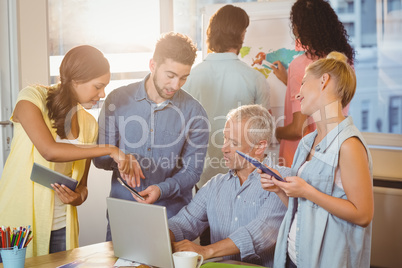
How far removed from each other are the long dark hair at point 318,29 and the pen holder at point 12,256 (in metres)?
1.85

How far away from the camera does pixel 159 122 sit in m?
2.67

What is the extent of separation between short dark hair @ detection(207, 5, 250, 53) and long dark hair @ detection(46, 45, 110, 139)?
2.62ft

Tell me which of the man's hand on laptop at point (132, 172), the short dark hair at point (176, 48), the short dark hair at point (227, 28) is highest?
the short dark hair at point (227, 28)

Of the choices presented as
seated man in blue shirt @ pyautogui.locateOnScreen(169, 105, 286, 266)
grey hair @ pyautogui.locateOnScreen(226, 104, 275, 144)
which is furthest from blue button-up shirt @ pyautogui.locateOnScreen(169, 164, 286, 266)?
grey hair @ pyautogui.locateOnScreen(226, 104, 275, 144)

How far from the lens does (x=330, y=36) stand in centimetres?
284

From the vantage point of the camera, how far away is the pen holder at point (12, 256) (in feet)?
5.53

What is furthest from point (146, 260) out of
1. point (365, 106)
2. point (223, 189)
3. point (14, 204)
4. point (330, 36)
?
point (365, 106)

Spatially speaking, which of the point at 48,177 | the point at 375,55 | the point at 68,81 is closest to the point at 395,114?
the point at 375,55

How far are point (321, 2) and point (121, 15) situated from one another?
1279mm

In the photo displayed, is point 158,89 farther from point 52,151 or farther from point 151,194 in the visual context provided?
point 52,151

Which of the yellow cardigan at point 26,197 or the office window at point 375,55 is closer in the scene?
the yellow cardigan at point 26,197

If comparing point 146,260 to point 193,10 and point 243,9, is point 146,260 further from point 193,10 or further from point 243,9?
point 193,10

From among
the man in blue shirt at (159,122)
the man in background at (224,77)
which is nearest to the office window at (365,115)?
the man in background at (224,77)

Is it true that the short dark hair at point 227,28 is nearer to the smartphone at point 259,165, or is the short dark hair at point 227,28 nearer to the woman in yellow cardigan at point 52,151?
the woman in yellow cardigan at point 52,151
